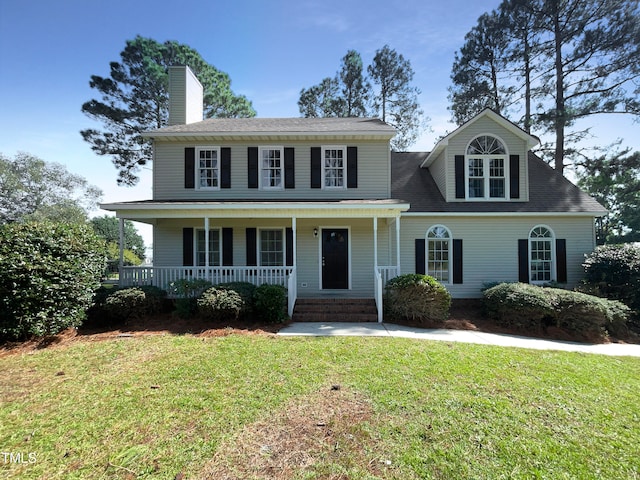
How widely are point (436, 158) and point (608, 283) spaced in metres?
7.01

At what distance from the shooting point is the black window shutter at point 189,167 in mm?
11039

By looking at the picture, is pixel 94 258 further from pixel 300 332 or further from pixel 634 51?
pixel 634 51

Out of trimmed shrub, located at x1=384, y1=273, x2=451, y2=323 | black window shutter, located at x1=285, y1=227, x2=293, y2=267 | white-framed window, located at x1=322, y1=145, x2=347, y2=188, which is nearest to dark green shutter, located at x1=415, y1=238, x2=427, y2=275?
trimmed shrub, located at x1=384, y1=273, x2=451, y2=323

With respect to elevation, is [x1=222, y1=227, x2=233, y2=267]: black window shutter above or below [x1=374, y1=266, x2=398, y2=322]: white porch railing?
above

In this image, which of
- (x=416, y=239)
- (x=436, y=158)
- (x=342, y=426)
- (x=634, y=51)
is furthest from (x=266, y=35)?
(x=634, y=51)

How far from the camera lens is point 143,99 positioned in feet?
→ 64.0

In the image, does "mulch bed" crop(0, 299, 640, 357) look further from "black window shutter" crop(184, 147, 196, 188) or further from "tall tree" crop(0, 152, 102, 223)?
"tall tree" crop(0, 152, 102, 223)

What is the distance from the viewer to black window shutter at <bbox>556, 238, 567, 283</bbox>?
1059cm

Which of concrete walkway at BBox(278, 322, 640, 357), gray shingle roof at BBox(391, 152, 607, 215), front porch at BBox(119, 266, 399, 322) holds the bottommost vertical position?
concrete walkway at BBox(278, 322, 640, 357)

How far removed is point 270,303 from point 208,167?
634cm

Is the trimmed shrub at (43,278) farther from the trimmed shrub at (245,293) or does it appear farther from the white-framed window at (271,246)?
the white-framed window at (271,246)

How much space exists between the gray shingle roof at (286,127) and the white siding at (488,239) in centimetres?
372

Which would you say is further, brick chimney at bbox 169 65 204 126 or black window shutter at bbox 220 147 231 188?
brick chimney at bbox 169 65 204 126

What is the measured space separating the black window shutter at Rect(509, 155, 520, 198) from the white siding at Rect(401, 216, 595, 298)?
1016mm
